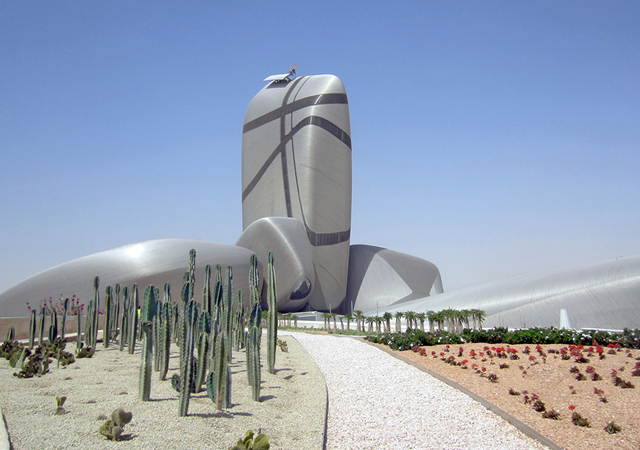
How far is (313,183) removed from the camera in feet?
164

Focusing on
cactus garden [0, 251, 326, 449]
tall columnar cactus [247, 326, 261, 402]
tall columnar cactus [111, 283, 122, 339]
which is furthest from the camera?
tall columnar cactus [111, 283, 122, 339]

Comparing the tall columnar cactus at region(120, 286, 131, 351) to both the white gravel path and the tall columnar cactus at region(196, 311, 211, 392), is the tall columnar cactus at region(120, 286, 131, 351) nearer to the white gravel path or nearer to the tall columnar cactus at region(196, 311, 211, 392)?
the white gravel path

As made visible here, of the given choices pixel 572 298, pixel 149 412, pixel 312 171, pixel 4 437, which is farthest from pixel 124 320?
pixel 312 171

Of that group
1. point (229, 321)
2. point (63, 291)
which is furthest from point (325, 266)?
point (229, 321)

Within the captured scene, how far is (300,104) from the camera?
52812 mm

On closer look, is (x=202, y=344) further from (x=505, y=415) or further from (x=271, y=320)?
(x=505, y=415)

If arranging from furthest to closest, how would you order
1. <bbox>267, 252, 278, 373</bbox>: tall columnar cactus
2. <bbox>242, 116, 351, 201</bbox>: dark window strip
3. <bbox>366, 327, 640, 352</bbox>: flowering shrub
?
1. <bbox>242, 116, 351, 201</bbox>: dark window strip
2. <bbox>366, 327, 640, 352</bbox>: flowering shrub
3. <bbox>267, 252, 278, 373</bbox>: tall columnar cactus

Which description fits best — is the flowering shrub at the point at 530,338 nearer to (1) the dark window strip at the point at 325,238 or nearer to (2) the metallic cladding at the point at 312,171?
(2) the metallic cladding at the point at 312,171

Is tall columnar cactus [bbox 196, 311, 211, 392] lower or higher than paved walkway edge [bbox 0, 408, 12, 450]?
higher

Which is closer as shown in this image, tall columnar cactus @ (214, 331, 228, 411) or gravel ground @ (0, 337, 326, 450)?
gravel ground @ (0, 337, 326, 450)

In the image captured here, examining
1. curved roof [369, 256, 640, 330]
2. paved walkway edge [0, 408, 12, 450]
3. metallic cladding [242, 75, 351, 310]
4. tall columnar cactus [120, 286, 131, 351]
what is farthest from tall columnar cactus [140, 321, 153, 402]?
metallic cladding [242, 75, 351, 310]

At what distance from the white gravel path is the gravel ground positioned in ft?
1.42

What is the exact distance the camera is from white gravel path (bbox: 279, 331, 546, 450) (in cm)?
646

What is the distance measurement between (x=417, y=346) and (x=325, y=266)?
115ft
